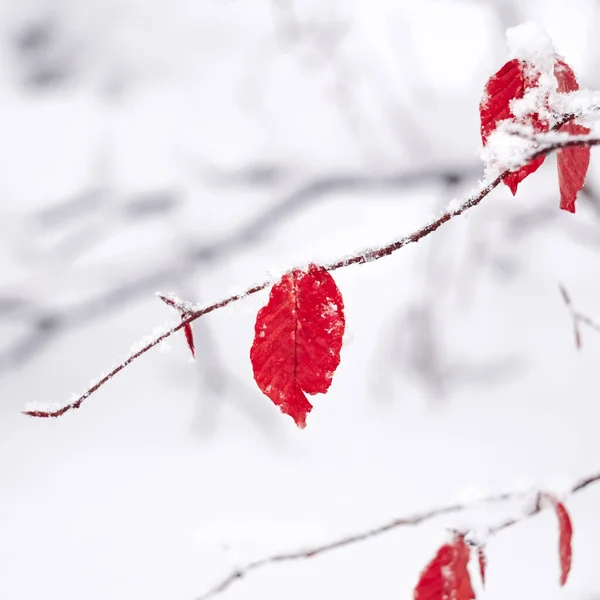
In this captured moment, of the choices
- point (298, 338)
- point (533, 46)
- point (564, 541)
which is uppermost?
point (533, 46)

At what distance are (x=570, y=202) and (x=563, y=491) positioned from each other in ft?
1.17

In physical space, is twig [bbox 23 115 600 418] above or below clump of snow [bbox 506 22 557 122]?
below

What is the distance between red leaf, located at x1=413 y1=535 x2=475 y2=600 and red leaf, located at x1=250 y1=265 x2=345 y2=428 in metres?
0.22

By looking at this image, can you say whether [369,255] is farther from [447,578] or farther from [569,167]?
[447,578]

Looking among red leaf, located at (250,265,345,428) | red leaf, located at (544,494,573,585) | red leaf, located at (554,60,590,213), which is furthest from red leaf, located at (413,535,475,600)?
red leaf, located at (554,60,590,213)

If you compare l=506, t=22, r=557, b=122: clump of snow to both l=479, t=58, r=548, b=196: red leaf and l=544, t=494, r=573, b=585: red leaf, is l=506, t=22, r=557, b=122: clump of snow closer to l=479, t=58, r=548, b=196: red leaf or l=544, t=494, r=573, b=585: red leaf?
l=479, t=58, r=548, b=196: red leaf

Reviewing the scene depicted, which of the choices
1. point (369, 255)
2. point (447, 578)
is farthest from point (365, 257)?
point (447, 578)

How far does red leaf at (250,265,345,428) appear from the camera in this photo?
0.32m

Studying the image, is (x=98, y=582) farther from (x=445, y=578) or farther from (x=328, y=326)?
(x=328, y=326)

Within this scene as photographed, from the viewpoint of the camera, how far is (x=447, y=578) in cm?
45

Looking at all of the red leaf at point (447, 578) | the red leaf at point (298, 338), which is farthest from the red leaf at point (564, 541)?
the red leaf at point (298, 338)

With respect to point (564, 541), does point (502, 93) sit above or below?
above

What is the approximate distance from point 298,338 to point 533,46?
0.77 ft

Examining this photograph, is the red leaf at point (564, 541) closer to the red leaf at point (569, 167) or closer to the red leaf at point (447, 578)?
the red leaf at point (447, 578)
